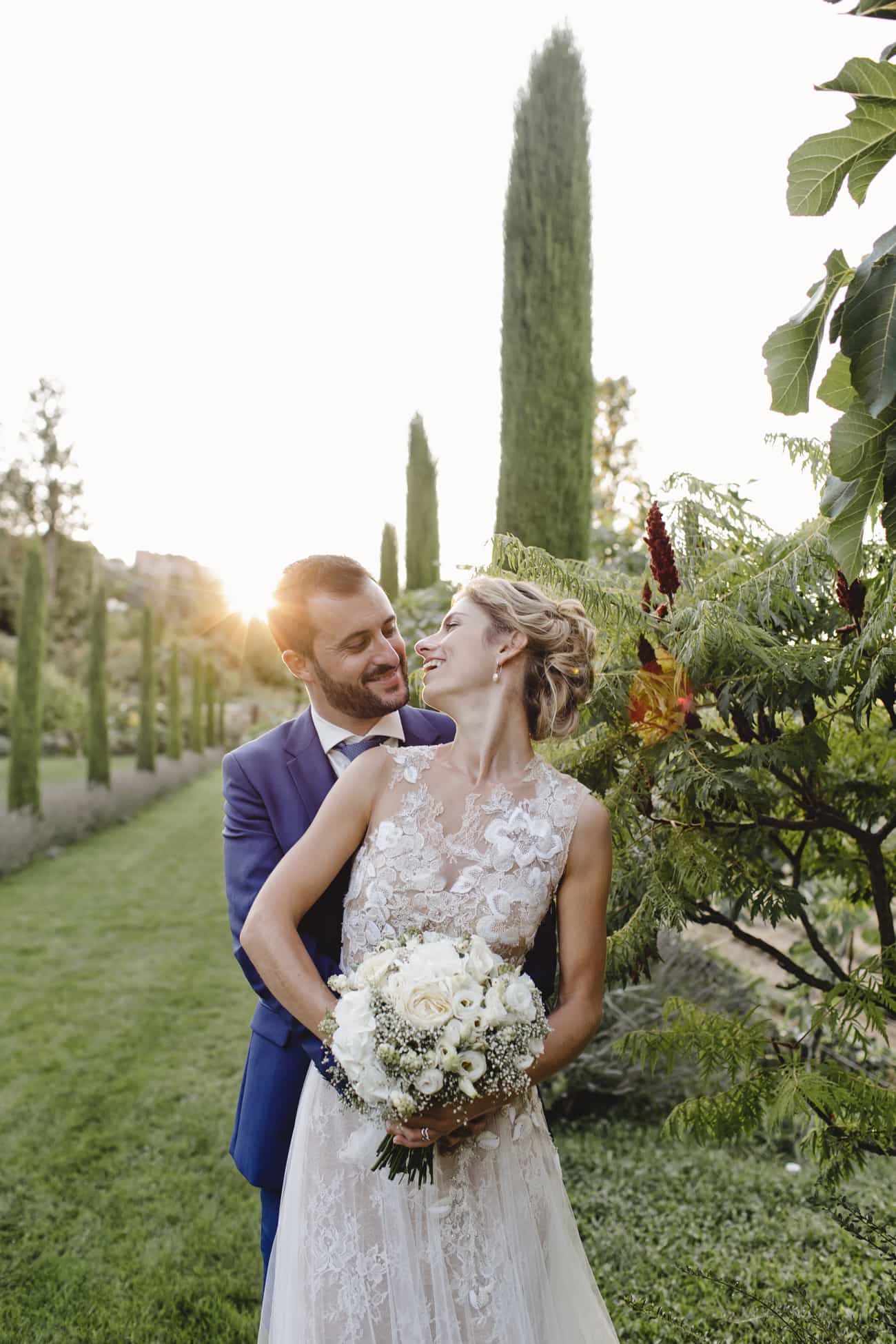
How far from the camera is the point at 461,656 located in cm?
226

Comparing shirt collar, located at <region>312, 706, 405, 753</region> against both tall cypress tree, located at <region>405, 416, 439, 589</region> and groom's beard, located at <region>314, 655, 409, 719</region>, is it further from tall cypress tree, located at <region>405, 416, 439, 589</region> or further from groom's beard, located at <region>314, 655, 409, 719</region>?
tall cypress tree, located at <region>405, 416, 439, 589</region>

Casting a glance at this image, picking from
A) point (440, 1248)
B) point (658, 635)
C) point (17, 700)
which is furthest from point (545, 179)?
point (17, 700)

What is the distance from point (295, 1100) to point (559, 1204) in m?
0.69

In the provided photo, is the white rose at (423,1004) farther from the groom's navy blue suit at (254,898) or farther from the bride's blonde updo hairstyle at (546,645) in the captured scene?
the bride's blonde updo hairstyle at (546,645)

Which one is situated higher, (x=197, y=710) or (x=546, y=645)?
(x=546, y=645)

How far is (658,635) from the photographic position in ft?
8.32

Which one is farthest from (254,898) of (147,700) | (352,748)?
(147,700)

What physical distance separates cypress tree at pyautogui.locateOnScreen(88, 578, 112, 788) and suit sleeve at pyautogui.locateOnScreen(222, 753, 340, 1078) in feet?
65.6

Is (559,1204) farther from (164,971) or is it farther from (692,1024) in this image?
(164,971)

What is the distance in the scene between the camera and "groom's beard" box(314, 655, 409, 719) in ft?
8.41

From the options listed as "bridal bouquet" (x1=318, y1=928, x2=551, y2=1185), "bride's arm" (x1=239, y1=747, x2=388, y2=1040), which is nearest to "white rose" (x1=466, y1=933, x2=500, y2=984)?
"bridal bouquet" (x1=318, y1=928, x2=551, y2=1185)

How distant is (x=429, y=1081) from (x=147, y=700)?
81.2 ft

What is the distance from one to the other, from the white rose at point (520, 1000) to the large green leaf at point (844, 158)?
1430 millimetres

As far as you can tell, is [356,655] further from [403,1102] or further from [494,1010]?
[403,1102]
